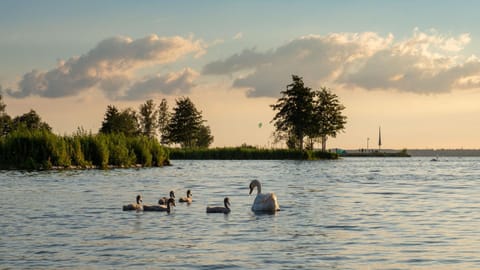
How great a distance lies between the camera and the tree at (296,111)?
131125mm

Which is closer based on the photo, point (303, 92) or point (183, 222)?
point (183, 222)

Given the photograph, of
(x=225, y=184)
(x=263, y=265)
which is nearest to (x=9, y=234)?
(x=263, y=265)

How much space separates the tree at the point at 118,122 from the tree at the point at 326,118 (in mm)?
38799

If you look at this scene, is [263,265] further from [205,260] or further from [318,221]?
[318,221]

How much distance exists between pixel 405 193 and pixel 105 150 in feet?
116

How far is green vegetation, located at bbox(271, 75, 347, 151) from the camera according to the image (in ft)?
432

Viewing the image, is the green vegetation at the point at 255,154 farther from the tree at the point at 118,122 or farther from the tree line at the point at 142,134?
the tree at the point at 118,122

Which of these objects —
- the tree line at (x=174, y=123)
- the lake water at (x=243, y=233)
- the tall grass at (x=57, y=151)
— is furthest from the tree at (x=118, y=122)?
the lake water at (x=243, y=233)

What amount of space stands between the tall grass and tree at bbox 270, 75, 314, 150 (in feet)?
212

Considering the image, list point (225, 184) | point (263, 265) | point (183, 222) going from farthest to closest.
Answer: point (225, 184) < point (183, 222) < point (263, 265)

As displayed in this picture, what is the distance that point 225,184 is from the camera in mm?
44375

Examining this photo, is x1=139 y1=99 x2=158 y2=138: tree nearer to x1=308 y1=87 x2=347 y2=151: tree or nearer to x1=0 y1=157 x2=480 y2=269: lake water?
x1=308 y1=87 x2=347 y2=151: tree

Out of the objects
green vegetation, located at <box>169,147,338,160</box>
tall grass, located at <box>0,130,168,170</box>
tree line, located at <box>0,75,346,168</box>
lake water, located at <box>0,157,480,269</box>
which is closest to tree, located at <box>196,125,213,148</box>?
tree line, located at <box>0,75,346,168</box>

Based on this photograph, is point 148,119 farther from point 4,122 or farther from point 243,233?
point 243,233
